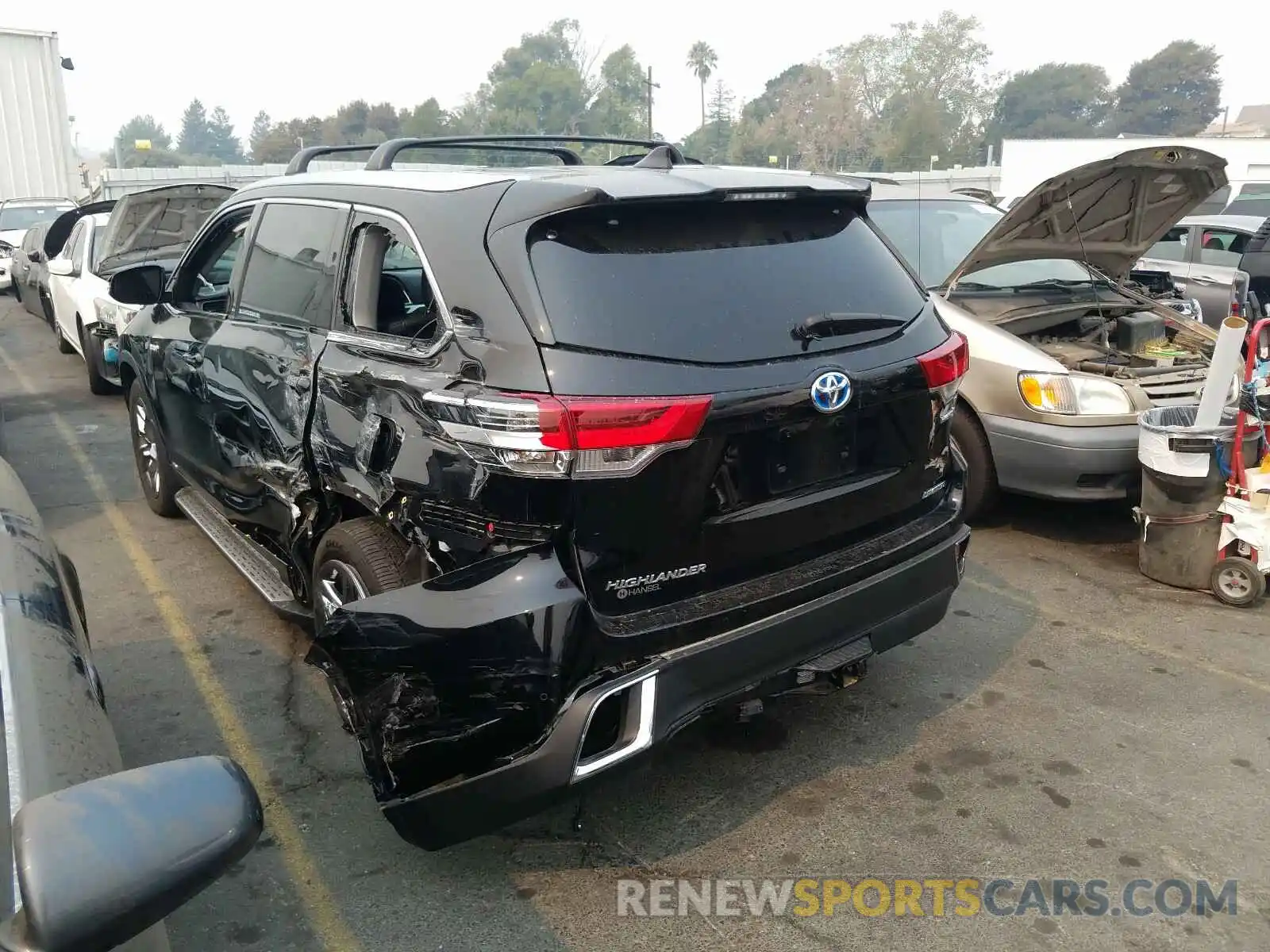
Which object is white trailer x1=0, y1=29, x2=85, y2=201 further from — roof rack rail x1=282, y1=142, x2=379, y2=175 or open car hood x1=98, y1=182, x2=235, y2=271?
roof rack rail x1=282, y1=142, x2=379, y2=175

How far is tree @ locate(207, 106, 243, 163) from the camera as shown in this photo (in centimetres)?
14260

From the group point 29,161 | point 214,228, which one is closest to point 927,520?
point 214,228

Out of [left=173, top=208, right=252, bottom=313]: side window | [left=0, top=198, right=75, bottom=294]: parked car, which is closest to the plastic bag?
[left=173, top=208, right=252, bottom=313]: side window

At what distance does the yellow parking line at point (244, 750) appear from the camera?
2.74 m

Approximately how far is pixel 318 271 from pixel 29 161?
21632 millimetres

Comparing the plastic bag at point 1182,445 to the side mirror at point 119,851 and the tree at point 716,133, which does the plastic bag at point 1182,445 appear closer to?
the side mirror at point 119,851

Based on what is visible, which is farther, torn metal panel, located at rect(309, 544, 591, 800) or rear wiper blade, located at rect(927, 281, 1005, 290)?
rear wiper blade, located at rect(927, 281, 1005, 290)

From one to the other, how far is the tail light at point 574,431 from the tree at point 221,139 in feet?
499

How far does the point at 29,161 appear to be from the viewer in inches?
829

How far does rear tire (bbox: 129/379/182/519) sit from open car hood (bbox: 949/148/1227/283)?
14.8 feet

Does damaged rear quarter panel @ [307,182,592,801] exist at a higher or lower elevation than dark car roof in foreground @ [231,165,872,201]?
lower

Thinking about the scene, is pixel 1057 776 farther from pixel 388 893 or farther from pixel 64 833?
pixel 64 833

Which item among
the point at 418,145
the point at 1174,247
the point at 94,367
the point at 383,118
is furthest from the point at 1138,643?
the point at 383,118

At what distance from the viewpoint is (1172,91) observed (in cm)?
9825
